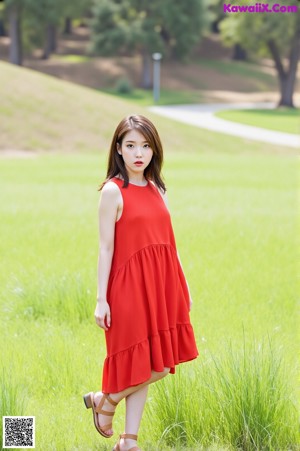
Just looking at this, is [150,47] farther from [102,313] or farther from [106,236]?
[102,313]

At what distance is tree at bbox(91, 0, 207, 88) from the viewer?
2119 inches

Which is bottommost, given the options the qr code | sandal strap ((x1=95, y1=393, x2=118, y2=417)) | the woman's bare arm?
the qr code

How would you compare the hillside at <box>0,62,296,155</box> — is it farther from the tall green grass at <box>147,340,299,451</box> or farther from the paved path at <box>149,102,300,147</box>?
the tall green grass at <box>147,340,299,451</box>

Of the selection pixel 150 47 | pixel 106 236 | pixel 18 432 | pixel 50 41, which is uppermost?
pixel 50 41

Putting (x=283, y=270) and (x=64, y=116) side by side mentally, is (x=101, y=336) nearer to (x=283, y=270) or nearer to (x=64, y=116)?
(x=283, y=270)


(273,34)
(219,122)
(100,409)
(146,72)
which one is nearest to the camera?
(100,409)

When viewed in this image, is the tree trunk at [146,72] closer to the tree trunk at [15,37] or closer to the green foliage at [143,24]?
the green foliage at [143,24]

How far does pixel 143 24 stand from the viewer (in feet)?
178

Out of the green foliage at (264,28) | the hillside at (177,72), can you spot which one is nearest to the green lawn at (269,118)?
the green foliage at (264,28)

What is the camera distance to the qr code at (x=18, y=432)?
3848 mm

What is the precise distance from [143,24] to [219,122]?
20.4m

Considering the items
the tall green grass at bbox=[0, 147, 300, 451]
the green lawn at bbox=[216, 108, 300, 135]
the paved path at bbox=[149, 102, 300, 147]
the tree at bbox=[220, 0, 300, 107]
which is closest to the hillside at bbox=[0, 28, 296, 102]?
the tree at bbox=[220, 0, 300, 107]

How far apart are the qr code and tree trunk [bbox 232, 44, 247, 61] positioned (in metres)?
65.3

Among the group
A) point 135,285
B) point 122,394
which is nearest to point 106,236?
point 135,285
